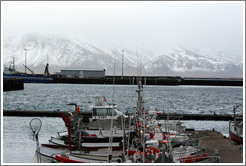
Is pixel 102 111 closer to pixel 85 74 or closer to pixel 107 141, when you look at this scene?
pixel 107 141

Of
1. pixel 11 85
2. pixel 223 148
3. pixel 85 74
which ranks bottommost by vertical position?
pixel 223 148

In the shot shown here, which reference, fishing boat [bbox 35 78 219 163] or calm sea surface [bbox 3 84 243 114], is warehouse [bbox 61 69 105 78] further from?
fishing boat [bbox 35 78 219 163]

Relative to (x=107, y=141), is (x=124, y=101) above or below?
below

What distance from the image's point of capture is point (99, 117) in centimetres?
1730

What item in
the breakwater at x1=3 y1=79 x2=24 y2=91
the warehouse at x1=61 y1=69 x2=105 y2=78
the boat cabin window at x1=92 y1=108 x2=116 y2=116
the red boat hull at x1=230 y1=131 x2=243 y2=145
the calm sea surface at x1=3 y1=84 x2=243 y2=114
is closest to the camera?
the boat cabin window at x1=92 y1=108 x2=116 y2=116

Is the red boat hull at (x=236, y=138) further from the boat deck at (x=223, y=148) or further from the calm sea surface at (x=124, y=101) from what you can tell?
the calm sea surface at (x=124, y=101)

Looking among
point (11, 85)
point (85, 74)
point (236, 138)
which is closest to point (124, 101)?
point (236, 138)

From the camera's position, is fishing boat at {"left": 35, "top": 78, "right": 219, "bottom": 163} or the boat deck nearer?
fishing boat at {"left": 35, "top": 78, "right": 219, "bottom": 163}

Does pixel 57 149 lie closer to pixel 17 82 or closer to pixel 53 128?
pixel 53 128

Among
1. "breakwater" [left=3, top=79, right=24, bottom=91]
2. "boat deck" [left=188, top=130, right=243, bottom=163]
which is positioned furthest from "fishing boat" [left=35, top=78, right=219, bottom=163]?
"breakwater" [left=3, top=79, right=24, bottom=91]

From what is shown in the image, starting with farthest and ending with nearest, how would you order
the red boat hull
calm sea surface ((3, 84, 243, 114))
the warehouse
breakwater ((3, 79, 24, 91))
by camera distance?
the warehouse → breakwater ((3, 79, 24, 91)) → calm sea surface ((3, 84, 243, 114)) → the red boat hull

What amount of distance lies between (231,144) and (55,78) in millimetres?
125176

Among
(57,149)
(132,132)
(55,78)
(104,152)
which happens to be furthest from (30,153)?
(55,78)

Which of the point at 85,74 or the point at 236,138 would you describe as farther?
the point at 85,74
